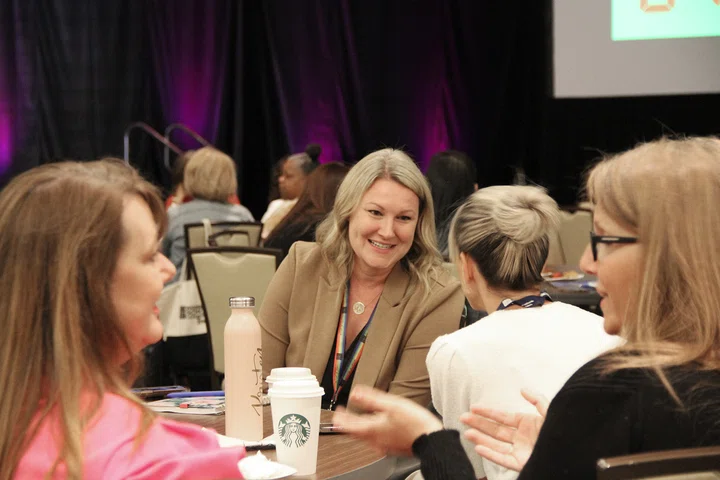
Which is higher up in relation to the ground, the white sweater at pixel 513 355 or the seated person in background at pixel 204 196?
the white sweater at pixel 513 355

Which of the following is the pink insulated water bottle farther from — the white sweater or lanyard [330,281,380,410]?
lanyard [330,281,380,410]

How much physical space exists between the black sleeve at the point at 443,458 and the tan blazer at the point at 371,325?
1.00 m

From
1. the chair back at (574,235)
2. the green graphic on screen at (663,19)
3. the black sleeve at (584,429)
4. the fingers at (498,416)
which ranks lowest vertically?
the chair back at (574,235)

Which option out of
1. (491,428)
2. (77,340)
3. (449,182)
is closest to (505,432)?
(491,428)

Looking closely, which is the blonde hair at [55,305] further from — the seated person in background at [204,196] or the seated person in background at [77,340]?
the seated person in background at [204,196]

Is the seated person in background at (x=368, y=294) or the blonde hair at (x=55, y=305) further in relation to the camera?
the seated person in background at (x=368, y=294)

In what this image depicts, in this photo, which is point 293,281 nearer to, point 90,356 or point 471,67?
point 90,356

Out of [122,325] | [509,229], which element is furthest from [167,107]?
[122,325]

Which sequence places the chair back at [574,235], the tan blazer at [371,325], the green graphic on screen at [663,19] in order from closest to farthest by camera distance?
the tan blazer at [371,325], the chair back at [574,235], the green graphic on screen at [663,19]

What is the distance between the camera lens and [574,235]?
22.6 feet

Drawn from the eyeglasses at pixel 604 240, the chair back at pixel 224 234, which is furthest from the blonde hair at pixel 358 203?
the chair back at pixel 224 234

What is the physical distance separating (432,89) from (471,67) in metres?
0.47

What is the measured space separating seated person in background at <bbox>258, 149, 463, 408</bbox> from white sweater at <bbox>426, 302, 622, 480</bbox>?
612mm

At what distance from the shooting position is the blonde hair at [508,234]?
7.70 ft
